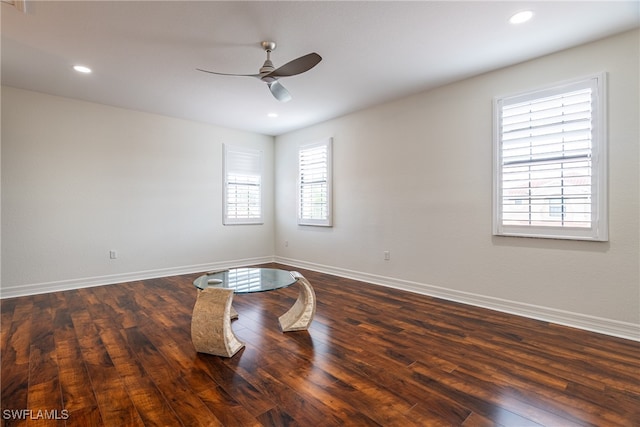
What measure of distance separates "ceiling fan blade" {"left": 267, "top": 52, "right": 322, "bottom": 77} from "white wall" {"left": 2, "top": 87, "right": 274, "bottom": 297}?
3288mm

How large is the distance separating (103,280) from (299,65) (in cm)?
427

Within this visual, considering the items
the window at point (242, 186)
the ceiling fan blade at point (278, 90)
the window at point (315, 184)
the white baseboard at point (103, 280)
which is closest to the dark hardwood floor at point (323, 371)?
the white baseboard at point (103, 280)

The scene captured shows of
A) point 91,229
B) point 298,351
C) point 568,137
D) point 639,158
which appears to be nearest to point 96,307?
point 91,229

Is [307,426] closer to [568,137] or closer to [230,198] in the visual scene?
[568,137]

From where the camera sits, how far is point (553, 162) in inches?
122

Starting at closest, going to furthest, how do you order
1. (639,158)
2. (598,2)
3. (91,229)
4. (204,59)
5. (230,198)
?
1. (598,2)
2. (639,158)
3. (204,59)
4. (91,229)
5. (230,198)

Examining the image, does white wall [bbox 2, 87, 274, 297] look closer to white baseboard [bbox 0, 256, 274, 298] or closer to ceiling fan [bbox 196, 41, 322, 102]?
white baseboard [bbox 0, 256, 274, 298]

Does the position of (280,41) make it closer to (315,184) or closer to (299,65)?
(299,65)

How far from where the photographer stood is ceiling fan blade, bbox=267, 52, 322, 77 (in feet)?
8.09

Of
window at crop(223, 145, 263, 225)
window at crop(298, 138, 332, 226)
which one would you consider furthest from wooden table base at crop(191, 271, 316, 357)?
window at crop(223, 145, 263, 225)

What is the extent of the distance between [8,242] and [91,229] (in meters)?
0.87

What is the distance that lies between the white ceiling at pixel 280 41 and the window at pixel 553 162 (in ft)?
1.64

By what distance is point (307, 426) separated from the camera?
63.9 inches

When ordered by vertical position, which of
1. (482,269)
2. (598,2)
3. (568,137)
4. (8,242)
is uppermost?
(598,2)
